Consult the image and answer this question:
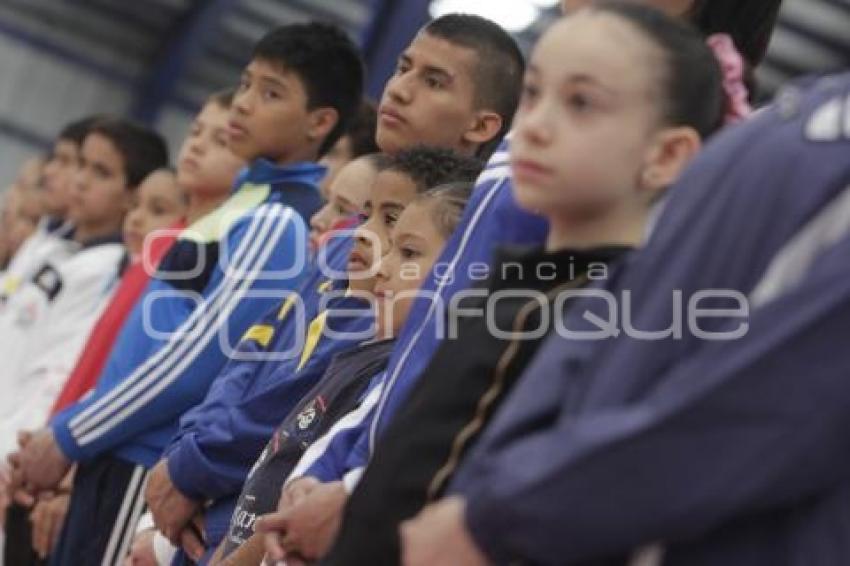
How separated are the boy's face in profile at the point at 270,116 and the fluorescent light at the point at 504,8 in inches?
363

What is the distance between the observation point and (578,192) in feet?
6.80

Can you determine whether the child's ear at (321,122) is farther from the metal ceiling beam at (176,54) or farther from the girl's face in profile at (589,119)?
the metal ceiling beam at (176,54)

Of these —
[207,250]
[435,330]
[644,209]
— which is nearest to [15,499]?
[207,250]

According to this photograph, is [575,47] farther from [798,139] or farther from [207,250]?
[207,250]

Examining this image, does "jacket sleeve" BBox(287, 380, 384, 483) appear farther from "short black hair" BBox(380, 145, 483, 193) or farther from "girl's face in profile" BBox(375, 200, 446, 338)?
"short black hair" BBox(380, 145, 483, 193)

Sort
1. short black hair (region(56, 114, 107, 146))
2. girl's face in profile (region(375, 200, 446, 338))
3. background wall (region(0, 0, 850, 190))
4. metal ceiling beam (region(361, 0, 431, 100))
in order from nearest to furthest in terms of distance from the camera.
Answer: girl's face in profile (region(375, 200, 446, 338)) < short black hair (region(56, 114, 107, 146)) < metal ceiling beam (region(361, 0, 431, 100)) < background wall (region(0, 0, 850, 190))

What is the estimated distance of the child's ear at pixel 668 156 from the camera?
6.94 feet

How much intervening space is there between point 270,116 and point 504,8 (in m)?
9.81

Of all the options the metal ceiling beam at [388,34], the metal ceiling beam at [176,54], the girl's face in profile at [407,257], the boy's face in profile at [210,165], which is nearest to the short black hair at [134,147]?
the boy's face in profile at [210,165]

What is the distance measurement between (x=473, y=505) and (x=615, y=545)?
14cm

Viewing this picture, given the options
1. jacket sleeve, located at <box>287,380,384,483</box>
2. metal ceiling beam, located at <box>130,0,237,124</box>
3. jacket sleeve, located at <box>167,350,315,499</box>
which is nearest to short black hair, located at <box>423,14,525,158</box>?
jacket sleeve, located at <box>167,350,315,499</box>

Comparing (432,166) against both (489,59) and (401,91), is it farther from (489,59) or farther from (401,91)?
(489,59)

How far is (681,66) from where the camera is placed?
2.11m

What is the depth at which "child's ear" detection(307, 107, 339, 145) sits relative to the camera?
4.40 meters
